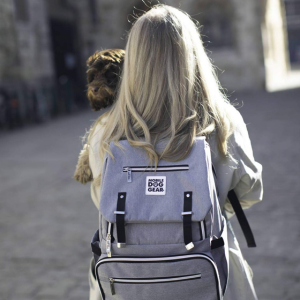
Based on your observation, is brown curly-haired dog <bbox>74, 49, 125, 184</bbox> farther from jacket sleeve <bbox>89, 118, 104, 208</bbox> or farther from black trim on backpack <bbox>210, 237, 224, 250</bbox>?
black trim on backpack <bbox>210, 237, 224, 250</bbox>

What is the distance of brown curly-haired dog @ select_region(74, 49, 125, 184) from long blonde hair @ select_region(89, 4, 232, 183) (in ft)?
0.66

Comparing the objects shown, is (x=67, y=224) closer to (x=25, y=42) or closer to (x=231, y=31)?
(x=25, y=42)

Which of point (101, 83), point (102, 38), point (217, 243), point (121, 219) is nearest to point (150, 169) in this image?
point (121, 219)

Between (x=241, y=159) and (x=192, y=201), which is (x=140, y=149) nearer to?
(x=192, y=201)

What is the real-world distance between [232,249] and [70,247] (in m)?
2.85

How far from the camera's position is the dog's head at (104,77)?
5.94 ft

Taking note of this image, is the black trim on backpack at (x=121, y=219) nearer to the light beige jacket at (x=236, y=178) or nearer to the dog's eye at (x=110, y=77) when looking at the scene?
the light beige jacket at (x=236, y=178)

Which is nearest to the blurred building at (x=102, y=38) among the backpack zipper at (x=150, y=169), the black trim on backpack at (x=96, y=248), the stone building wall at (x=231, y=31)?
the stone building wall at (x=231, y=31)

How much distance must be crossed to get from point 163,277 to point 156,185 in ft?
0.93

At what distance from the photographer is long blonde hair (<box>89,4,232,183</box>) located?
1.55 m

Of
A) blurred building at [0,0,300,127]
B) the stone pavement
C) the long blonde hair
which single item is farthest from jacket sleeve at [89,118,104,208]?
blurred building at [0,0,300,127]

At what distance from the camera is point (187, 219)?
1.44 metres

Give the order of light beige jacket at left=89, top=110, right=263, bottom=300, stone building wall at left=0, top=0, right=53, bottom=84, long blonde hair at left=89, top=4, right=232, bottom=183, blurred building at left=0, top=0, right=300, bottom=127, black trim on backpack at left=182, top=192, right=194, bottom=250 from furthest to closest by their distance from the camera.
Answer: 1. blurred building at left=0, top=0, right=300, bottom=127
2. stone building wall at left=0, top=0, right=53, bottom=84
3. light beige jacket at left=89, top=110, right=263, bottom=300
4. long blonde hair at left=89, top=4, right=232, bottom=183
5. black trim on backpack at left=182, top=192, right=194, bottom=250

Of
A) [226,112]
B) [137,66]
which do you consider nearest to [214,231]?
[226,112]
